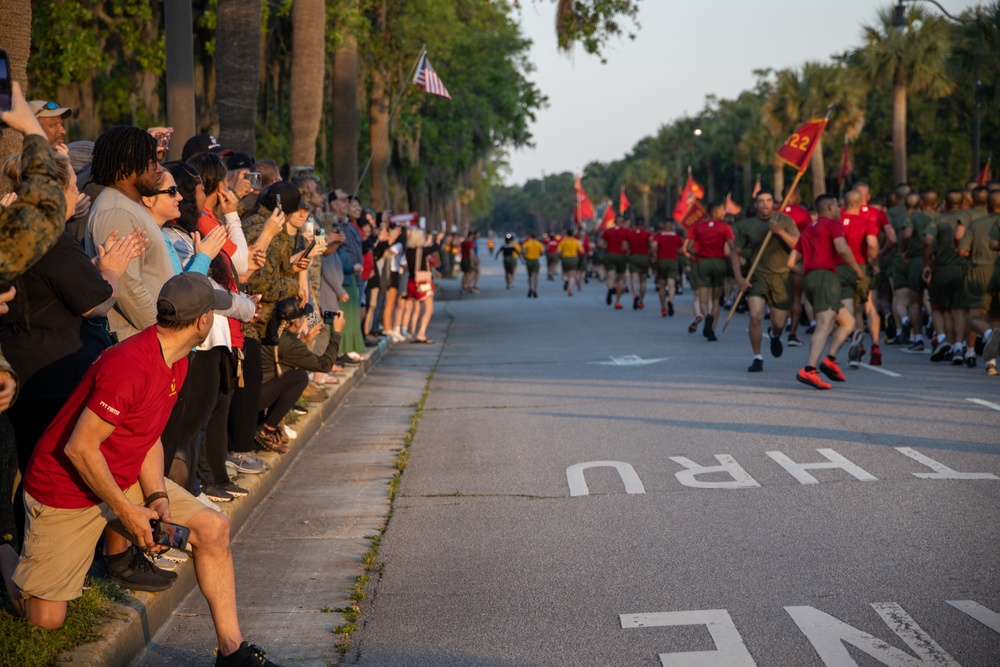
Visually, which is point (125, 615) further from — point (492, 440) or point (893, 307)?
point (893, 307)

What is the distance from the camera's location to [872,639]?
4973 mm

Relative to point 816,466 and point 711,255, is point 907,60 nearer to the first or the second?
point 711,255

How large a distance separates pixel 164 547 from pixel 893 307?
48.3ft

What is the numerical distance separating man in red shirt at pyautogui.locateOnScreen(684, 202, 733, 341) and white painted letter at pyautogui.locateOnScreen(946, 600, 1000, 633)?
550 inches

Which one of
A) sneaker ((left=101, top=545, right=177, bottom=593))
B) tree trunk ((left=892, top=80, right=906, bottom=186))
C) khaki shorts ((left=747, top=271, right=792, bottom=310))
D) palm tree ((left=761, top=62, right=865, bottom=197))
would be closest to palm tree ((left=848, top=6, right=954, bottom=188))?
tree trunk ((left=892, top=80, right=906, bottom=186))

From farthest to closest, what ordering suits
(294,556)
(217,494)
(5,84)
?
(217,494)
(294,556)
(5,84)

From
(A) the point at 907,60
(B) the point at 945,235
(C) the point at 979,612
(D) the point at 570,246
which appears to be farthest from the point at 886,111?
(C) the point at 979,612

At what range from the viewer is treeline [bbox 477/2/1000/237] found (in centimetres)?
4186

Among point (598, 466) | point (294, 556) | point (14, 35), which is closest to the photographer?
point (14, 35)

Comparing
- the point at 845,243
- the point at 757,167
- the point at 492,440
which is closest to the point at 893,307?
the point at 845,243

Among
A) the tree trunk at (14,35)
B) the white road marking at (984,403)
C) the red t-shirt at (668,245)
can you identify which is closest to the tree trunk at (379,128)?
the red t-shirt at (668,245)

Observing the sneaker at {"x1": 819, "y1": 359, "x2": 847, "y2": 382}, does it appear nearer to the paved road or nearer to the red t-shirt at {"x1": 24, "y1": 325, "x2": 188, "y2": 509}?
the paved road

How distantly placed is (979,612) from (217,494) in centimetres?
418

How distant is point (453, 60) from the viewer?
116 feet
